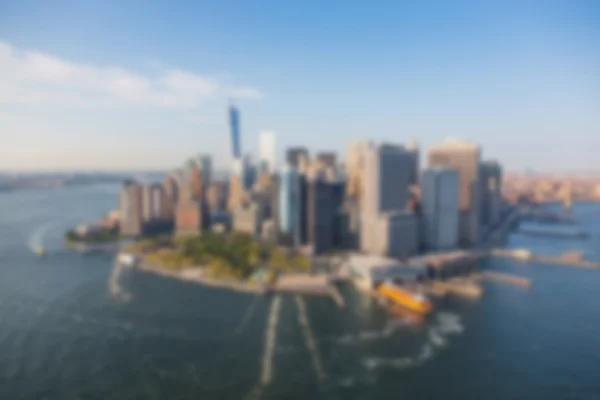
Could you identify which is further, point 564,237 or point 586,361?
point 564,237

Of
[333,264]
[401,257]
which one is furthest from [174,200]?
[401,257]

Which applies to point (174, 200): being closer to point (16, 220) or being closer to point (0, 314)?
point (16, 220)

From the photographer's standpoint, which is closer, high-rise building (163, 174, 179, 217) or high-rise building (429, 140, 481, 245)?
high-rise building (429, 140, 481, 245)

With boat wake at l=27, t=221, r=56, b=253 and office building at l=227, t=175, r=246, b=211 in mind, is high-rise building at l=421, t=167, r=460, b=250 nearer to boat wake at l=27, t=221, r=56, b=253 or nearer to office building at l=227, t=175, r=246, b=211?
office building at l=227, t=175, r=246, b=211

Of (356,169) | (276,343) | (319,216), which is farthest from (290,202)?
(276,343)

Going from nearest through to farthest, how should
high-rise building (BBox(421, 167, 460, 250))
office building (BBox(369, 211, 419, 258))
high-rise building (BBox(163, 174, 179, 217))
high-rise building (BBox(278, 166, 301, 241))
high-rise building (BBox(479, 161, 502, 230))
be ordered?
office building (BBox(369, 211, 419, 258)), high-rise building (BBox(278, 166, 301, 241)), high-rise building (BBox(421, 167, 460, 250)), high-rise building (BBox(163, 174, 179, 217)), high-rise building (BBox(479, 161, 502, 230))

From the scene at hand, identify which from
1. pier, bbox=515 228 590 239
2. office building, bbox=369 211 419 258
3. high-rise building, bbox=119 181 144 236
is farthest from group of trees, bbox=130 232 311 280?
pier, bbox=515 228 590 239
